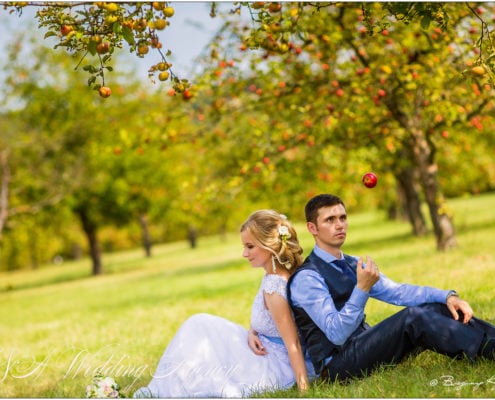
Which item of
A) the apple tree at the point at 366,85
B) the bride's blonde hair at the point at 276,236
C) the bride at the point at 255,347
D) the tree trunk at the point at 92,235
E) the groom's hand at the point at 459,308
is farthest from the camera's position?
the tree trunk at the point at 92,235

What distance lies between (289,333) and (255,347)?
41 centimetres

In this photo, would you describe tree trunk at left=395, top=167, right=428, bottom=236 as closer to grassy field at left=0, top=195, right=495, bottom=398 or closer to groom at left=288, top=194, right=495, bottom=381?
grassy field at left=0, top=195, right=495, bottom=398

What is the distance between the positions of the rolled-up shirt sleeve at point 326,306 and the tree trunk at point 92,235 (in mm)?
24480

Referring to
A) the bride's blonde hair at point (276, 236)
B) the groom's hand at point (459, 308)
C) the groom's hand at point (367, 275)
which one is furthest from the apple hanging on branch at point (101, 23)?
the groom's hand at point (459, 308)

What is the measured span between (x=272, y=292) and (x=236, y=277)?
11932 millimetres

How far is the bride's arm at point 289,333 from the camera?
4.44 metres

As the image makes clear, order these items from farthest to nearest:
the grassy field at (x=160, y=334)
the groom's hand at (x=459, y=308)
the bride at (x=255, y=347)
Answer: the bride at (x=255, y=347) < the grassy field at (x=160, y=334) < the groom's hand at (x=459, y=308)

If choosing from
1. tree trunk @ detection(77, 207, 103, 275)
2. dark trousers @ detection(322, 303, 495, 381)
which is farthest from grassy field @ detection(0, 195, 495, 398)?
tree trunk @ detection(77, 207, 103, 275)

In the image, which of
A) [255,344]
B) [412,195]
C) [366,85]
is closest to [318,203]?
[255,344]

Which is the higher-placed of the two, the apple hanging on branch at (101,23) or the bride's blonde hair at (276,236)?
the apple hanging on branch at (101,23)

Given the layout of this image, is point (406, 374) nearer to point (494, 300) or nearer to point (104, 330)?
point (494, 300)

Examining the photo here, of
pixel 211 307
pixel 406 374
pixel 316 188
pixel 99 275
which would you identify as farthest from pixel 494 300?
pixel 99 275

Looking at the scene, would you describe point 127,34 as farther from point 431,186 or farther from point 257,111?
point 431,186
